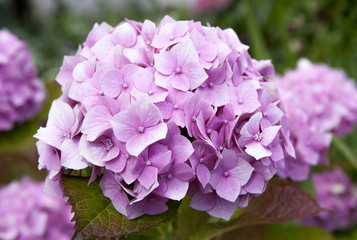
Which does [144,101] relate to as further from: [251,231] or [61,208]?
[61,208]

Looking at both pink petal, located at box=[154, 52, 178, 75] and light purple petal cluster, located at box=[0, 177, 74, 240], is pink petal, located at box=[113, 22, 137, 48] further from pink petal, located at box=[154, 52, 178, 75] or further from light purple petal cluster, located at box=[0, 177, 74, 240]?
light purple petal cluster, located at box=[0, 177, 74, 240]

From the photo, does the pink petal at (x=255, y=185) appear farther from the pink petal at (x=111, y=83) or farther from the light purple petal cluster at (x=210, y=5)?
the light purple petal cluster at (x=210, y=5)

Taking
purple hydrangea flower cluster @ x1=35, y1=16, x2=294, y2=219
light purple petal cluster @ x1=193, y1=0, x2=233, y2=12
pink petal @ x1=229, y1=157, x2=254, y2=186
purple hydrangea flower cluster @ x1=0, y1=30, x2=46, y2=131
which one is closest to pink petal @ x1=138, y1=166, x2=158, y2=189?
purple hydrangea flower cluster @ x1=35, y1=16, x2=294, y2=219

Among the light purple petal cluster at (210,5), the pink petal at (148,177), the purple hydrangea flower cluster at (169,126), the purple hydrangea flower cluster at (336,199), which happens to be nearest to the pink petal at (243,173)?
the purple hydrangea flower cluster at (169,126)

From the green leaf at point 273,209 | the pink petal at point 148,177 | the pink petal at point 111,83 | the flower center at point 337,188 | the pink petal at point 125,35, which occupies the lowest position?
the flower center at point 337,188

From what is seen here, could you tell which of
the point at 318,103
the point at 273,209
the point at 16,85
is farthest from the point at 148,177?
the point at 16,85
